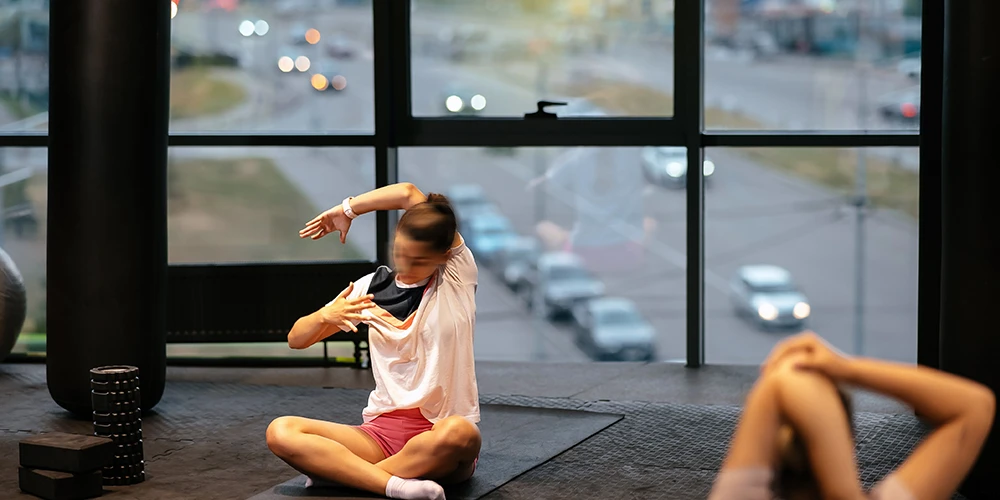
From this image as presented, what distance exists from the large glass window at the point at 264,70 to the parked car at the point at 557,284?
118 centimetres

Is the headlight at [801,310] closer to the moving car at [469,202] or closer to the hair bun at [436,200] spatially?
the moving car at [469,202]

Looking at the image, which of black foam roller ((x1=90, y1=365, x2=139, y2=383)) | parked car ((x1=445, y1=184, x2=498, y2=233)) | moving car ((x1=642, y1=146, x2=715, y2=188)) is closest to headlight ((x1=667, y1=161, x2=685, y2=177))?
moving car ((x1=642, y1=146, x2=715, y2=188))

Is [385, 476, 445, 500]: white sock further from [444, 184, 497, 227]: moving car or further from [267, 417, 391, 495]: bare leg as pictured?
[444, 184, 497, 227]: moving car

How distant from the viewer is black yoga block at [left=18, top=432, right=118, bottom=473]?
325cm

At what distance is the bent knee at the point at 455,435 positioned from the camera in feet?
10.3

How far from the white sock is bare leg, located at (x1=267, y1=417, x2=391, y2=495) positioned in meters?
0.03

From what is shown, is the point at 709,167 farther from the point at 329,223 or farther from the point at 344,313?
the point at 344,313

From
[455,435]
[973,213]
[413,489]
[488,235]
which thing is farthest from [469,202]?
[973,213]

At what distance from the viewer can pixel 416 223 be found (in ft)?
10.4

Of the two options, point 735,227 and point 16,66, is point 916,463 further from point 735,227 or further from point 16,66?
point 16,66

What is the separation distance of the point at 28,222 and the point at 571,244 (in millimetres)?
2951

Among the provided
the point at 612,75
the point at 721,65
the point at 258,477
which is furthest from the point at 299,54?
the point at 258,477

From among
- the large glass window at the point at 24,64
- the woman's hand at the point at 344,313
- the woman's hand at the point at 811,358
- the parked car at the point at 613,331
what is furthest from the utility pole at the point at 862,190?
the large glass window at the point at 24,64

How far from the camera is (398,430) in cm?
326
